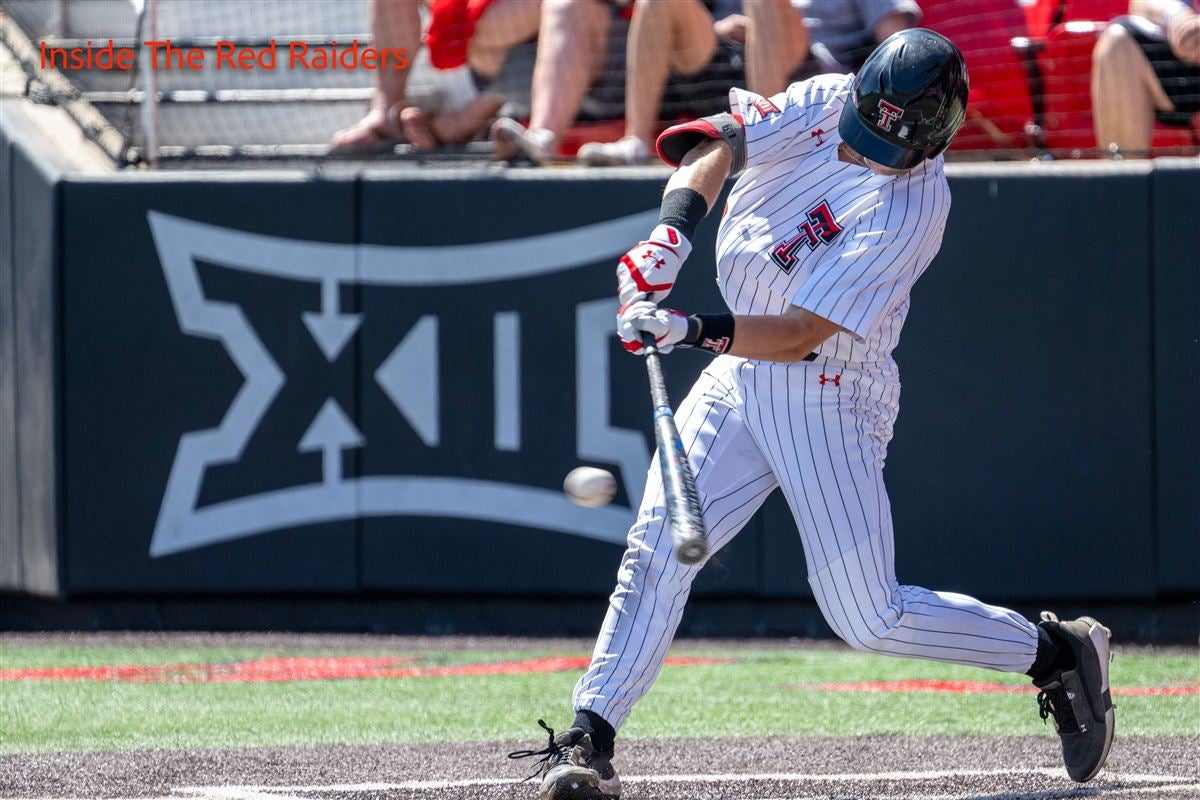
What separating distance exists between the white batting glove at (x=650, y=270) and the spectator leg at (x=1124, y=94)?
3.72 m

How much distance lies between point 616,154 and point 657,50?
1.50 ft

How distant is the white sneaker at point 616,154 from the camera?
6.58m

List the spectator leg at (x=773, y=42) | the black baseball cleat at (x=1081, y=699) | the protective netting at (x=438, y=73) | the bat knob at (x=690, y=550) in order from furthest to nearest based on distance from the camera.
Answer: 1. the protective netting at (x=438, y=73)
2. the spectator leg at (x=773, y=42)
3. the black baseball cleat at (x=1081, y=699)
4. the bat knob at (x=690, y=550)

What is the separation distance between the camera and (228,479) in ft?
21.4

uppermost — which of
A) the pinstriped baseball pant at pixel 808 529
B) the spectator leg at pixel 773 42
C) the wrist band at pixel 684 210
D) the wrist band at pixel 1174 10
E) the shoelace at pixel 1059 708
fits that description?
the wrist band at pixel 1174 10

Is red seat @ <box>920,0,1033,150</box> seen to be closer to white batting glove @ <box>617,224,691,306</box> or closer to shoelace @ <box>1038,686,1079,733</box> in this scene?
shoelace @ <box>1038,686,1079,733</box>

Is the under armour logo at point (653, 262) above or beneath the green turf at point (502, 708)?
above

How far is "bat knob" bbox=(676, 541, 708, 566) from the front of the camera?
9.57 feet

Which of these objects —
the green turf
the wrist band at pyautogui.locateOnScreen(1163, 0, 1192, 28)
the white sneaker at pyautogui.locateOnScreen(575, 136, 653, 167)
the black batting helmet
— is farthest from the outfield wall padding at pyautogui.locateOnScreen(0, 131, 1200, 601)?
the black batting helmet

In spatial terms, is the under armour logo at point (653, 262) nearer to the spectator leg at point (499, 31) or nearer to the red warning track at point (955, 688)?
the red warning track at point (955, 688)

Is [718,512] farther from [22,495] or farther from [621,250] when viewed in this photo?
[22,495]

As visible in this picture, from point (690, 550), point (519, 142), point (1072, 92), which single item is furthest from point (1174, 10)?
point (690, 550)

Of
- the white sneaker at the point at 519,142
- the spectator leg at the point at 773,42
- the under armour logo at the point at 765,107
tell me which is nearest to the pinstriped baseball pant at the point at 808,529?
the under armour logo at the point at 765,107

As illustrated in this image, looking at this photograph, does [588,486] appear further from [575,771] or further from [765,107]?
[765,107]
